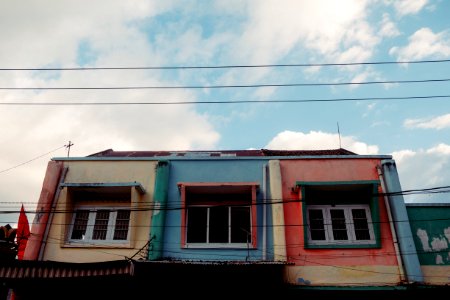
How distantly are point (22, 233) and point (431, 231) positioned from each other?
1209cm

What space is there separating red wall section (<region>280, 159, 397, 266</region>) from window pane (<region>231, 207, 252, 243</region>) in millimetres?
1150

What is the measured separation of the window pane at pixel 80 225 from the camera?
37.5 ft

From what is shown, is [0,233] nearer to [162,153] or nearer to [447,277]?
[162,153]

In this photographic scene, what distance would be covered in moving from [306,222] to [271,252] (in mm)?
1365

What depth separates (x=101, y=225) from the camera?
11.5 m

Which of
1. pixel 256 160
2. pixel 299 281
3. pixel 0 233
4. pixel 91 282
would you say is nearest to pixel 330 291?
pixel 299 281

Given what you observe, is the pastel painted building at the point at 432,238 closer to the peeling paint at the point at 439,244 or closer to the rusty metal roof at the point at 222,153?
the peeling paint at the point at 439,244

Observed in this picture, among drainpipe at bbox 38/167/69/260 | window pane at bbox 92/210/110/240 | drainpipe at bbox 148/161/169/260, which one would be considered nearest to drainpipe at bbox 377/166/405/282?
drainpipe at bbox 148/161/169/260

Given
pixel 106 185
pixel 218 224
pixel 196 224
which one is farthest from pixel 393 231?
pixel 106 185

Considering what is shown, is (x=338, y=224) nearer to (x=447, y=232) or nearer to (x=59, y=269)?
(x=447, y=232)

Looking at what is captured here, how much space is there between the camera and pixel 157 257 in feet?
34.9

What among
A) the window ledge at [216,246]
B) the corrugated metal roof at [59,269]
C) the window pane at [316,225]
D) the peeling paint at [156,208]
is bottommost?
the corrugated metal roof at [59,269]

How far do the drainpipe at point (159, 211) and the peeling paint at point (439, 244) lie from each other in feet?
25.6

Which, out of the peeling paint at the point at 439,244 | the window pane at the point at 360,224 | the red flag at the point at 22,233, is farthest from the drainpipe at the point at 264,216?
the red flag at the point at 22,233
